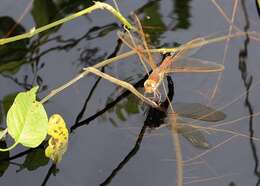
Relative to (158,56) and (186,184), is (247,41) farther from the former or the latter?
(186,184)

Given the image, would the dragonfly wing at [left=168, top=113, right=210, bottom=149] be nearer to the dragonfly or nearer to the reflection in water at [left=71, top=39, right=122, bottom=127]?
the dragonfly

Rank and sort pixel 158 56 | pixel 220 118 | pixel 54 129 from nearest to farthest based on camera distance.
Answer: pixel 54 129 < pixel 220 118 < pixel 158 56

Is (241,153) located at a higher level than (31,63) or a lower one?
lower

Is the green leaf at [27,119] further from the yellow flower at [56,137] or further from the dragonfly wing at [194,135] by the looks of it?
the dragonfly wing at [194,135]

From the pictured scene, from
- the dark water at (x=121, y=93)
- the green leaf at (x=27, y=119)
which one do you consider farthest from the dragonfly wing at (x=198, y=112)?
the green leaf at (x=27, y=119)

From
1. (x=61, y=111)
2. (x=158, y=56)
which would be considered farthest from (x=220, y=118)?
(x=61, y=111)

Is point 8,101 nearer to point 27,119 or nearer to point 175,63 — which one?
point 27,119

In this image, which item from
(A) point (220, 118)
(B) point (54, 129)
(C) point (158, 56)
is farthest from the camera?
(C) point (158, 56)

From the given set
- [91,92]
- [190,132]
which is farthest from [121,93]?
[190,132]
